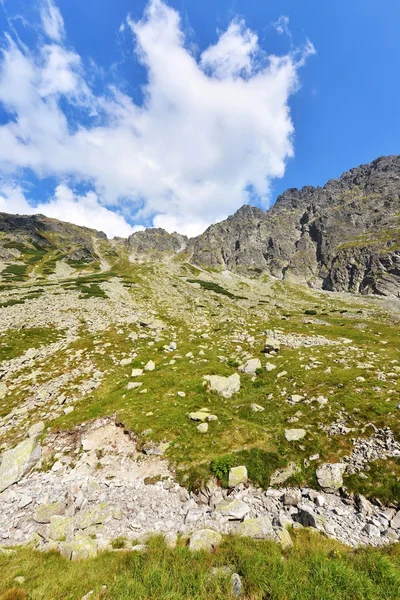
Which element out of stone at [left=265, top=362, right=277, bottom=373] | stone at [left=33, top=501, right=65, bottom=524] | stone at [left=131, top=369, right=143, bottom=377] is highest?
stone at [left=265, top=362, right=277, bottom=373]

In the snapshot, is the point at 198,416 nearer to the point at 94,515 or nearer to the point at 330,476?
the point at 94,515

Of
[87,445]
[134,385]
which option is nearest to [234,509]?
[87,445]

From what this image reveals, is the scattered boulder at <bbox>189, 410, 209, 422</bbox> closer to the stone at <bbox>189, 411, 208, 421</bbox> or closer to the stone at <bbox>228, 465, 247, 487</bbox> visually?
the stone at <bbox>189, 411, 208, 421</bbox>

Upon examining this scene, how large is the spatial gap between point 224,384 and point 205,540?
9.56 meters

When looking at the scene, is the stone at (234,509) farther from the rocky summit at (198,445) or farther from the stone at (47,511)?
the stone at (47,511)

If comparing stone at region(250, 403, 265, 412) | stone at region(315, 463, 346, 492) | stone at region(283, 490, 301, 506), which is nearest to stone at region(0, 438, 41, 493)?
stone at region(250, 403, 265, 412)

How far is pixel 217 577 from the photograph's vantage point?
239 inches

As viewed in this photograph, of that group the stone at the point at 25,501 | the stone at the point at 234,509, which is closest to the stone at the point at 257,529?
the stone at the point at 234,509

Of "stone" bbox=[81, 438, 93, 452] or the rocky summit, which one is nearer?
the rocky summit

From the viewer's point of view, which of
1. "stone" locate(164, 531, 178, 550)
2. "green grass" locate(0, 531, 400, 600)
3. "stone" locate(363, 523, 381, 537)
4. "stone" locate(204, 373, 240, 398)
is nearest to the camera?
"green grass" locate(0, 531, 400, 600)

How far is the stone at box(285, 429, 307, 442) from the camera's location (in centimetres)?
1159

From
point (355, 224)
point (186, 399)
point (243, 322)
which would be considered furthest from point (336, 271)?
point (186, 399)

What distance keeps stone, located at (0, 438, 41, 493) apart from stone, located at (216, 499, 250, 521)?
872 centimetres

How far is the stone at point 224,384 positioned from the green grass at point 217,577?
9091 mm
